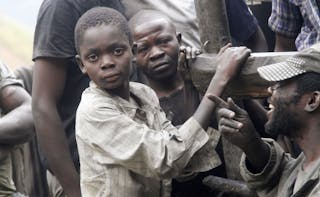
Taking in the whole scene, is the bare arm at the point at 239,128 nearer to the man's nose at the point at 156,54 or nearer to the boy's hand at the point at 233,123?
the boy's hand at the point at 233,123

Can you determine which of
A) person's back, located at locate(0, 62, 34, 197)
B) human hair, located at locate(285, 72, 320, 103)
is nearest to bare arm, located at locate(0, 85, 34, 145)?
person's back, located at locate(0, 62, 34, 197)

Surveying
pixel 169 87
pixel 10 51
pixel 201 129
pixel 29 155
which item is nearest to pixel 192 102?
pixel 169 87

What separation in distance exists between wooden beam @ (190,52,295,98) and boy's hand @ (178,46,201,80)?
25mm

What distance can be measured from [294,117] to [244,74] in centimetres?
36

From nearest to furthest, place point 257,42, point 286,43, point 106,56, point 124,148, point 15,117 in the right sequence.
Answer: point 124,148
point 106,56
point 15,117
point 286,43
point 257,42

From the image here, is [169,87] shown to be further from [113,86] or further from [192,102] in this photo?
[113,86]

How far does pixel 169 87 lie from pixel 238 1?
85 centimetres

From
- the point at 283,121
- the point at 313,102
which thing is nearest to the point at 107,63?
the point at 283,121

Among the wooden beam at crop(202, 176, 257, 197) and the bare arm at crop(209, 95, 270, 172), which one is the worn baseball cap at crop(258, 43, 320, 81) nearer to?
the bare arm at crop(209, 95, 270, 172)

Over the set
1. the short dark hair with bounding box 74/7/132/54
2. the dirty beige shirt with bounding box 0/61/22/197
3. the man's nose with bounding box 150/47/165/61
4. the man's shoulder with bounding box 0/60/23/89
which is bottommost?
the dirty beige shirt with bounding box 0/61/22/197

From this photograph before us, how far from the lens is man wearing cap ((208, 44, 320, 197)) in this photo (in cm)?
414

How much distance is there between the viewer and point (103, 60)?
442 centimetres

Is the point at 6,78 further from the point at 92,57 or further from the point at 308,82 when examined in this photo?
the point at 308,82

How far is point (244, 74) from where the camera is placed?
445 cm
